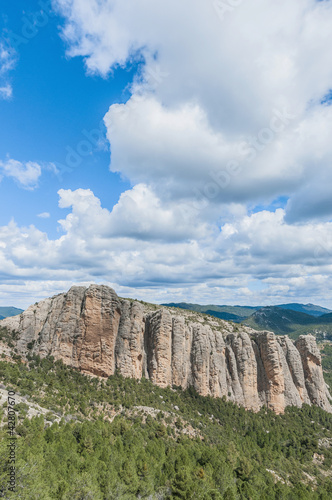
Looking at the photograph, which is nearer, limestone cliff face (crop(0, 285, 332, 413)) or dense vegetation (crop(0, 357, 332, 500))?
dense vegetation (crop(0, 357, 332, 500))

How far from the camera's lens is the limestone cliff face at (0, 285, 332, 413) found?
2795 inches

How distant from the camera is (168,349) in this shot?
80812 millimetres

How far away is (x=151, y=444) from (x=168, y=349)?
3264 centimetres

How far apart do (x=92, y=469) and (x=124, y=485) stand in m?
4.46

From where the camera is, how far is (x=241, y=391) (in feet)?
280

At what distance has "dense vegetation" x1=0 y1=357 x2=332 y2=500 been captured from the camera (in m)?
32.2

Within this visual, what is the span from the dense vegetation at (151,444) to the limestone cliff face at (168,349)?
13.0 feet

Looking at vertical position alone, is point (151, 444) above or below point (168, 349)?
below

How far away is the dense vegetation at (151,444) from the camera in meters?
32.2

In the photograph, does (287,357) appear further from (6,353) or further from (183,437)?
(6,353)

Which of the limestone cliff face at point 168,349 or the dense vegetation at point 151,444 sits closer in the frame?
the dense vegetation at point 151,444

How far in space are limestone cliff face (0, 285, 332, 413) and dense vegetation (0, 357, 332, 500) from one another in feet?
13.0

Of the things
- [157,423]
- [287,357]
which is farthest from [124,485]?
[287,357]

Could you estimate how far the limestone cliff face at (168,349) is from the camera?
7100 centimetres
